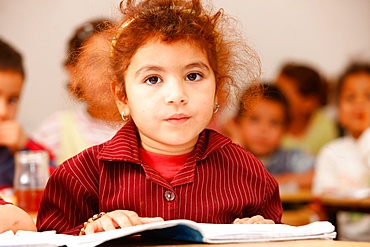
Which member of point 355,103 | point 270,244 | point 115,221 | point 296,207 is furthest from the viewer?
point 355,103

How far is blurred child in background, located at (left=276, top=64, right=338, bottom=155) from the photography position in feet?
16.6

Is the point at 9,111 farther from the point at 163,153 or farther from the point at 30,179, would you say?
the point at 163,153

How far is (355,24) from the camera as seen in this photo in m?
5.48

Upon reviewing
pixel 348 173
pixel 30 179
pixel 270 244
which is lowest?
pixel 270 244

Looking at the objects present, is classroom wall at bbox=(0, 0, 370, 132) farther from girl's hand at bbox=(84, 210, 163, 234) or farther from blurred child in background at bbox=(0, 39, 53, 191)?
girl's hand at bbox=(84, 210, 163, 234)

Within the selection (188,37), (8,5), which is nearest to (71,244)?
(188,37)

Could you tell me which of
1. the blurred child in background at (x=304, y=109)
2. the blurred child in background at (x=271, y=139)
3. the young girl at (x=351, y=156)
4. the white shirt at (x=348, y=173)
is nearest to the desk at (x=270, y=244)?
the young girl at (x=351, y=156)

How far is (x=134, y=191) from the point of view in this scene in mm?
1240

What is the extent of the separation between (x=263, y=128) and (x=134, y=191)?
3.44m

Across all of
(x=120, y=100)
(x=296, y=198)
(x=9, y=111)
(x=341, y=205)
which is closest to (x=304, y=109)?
(x=296, y=198)

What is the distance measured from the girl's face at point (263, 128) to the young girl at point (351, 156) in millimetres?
425

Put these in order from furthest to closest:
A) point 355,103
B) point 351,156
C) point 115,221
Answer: point 355,103
point 351,156
point 115,221

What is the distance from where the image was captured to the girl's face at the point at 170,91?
4.01ft

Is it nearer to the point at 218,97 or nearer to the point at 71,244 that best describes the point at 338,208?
the point at 218,97
